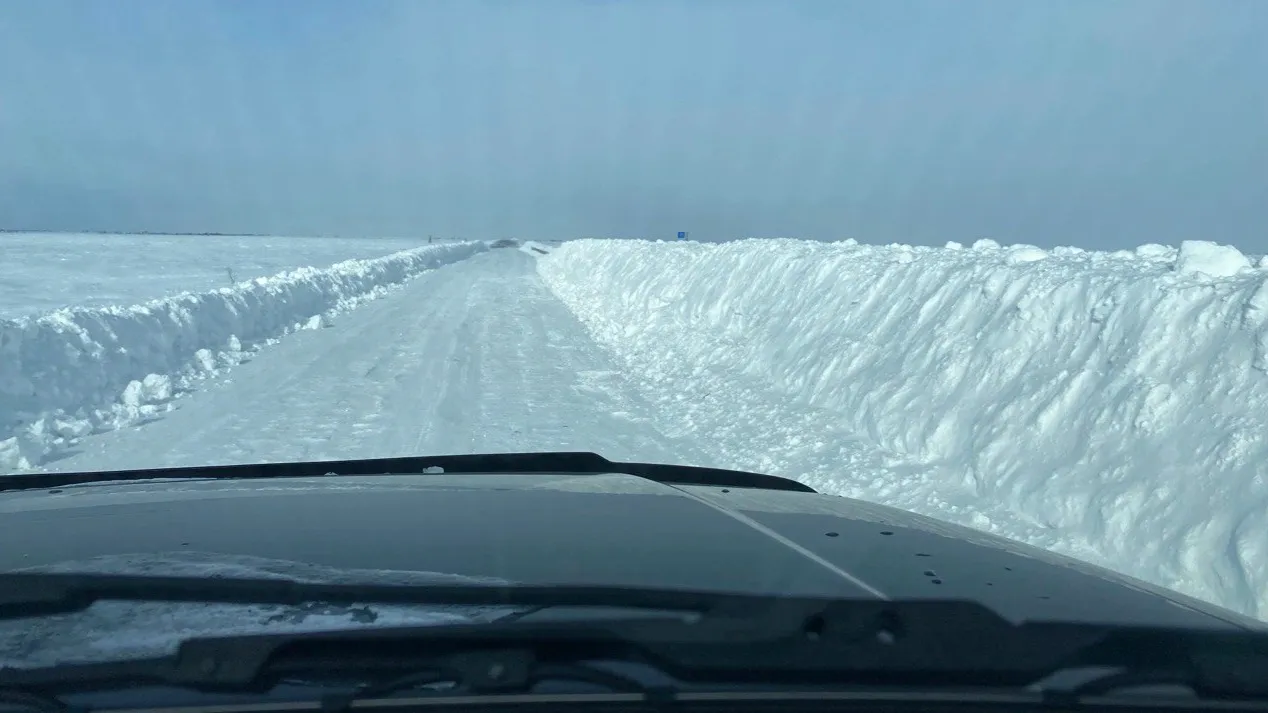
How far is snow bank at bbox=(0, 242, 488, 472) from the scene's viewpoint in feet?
29.9

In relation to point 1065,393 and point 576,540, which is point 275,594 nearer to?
point 576,540

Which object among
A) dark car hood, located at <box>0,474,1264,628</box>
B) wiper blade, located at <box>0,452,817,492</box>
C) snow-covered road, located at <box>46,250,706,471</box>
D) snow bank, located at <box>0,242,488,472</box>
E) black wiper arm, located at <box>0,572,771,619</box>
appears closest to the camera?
black wiper arm, located at <box>0,572,771,619</box>

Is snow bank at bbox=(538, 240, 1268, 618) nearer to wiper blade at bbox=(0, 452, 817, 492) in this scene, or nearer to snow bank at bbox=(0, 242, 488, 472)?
wiper blade at bbox=(0, 452, 817, 492)

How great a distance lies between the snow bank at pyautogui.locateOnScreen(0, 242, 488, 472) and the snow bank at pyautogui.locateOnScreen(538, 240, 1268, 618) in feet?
19.7

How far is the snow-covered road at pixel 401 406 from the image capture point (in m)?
8.55

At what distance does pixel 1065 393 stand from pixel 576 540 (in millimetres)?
5901

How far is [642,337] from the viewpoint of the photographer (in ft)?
56.3

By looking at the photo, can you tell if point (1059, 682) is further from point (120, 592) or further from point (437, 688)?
point (120, 592)

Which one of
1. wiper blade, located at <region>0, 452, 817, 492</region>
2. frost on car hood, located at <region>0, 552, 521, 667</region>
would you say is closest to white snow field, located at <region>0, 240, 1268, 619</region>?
wiper blade, located at <region>0, 452, 817, 492</region>

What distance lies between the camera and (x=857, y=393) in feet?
34.1

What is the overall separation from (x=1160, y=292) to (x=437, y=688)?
763cm

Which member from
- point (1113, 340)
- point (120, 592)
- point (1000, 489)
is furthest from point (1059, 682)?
point (1113, 340)

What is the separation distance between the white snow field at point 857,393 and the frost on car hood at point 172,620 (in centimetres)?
489

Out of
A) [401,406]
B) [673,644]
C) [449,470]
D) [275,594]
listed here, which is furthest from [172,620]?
[401,406]
